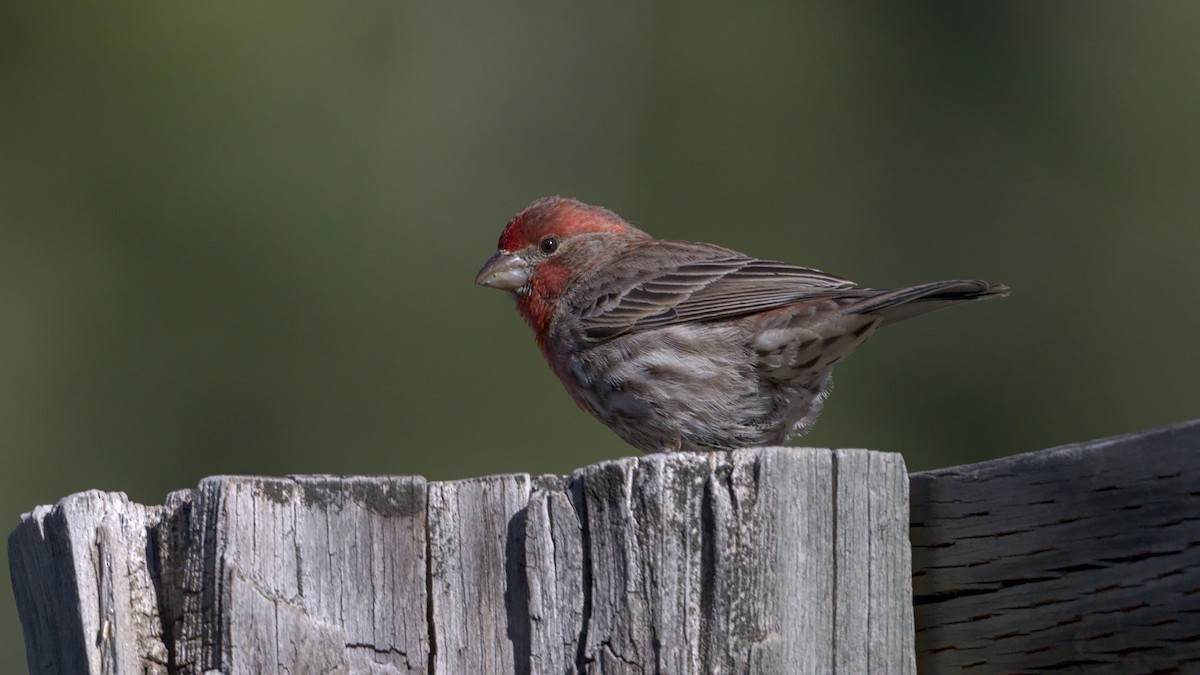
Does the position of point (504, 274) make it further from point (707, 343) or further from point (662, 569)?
point (662, 569)

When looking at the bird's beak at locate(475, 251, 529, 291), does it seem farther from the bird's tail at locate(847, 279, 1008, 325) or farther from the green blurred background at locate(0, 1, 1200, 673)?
the green blurred background at locate(0, 1, 1200, 673)

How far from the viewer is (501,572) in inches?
93.9

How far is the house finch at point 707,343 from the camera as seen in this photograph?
4.92m

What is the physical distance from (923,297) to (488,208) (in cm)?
820

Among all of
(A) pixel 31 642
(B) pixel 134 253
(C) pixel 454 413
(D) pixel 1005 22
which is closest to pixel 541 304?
A: (A) pixel 31 642

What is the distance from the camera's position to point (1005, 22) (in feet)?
42.6

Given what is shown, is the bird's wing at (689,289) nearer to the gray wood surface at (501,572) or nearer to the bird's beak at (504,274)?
the bird's beak at (504,274)

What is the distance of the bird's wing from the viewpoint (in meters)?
5.08

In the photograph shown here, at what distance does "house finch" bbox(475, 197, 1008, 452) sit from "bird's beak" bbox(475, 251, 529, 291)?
0.23 meters

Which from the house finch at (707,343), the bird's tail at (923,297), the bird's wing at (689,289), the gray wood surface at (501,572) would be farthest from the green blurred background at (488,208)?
the gray wood surface at (501,572)

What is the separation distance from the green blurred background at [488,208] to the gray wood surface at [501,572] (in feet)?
25.2

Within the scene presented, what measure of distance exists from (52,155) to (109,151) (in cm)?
54

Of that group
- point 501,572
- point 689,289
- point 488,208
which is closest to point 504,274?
point 689,289

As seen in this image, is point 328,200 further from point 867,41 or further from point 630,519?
point 630,519
